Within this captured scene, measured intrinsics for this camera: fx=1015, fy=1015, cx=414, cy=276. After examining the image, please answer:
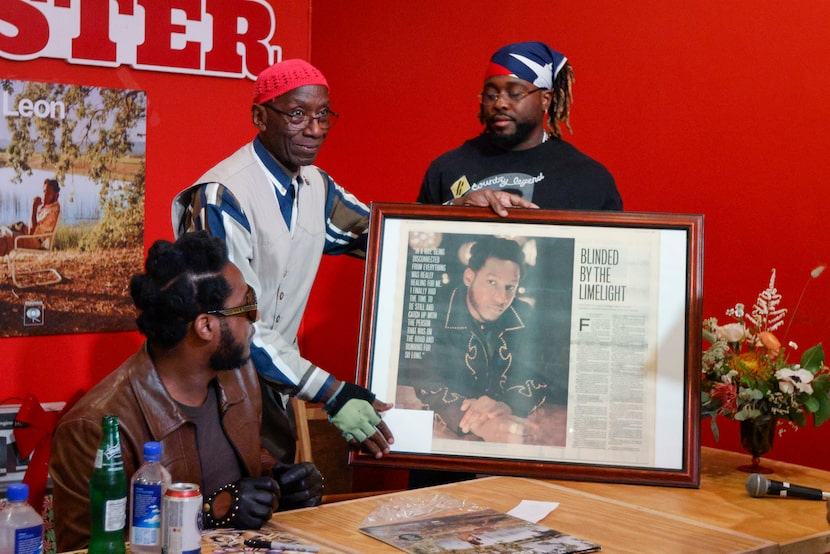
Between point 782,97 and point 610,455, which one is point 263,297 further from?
point 782,97

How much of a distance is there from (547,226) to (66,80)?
213 centimetres

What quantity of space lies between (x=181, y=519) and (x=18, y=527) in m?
0.26

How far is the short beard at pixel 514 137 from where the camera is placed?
115 inches

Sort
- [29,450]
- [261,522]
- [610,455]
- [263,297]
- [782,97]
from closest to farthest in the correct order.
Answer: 1. [261,522]
2. [610,455]
3. [263,297]
4. [782,97]
5. [29,450]

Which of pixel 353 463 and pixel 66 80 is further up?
pixel 66 80

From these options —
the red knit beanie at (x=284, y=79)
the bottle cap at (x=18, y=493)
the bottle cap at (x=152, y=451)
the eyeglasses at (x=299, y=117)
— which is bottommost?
the bottle cap at (x=18, y=493)

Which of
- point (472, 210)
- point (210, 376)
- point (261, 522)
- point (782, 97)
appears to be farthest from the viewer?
point (782, 97)

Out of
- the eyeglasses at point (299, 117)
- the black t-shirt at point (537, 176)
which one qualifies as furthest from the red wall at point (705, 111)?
the eyeglasses at point (299, 117)

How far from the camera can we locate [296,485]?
2.36 meters

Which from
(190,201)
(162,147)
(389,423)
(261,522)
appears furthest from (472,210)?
(162,147)

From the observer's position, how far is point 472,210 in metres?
2.61

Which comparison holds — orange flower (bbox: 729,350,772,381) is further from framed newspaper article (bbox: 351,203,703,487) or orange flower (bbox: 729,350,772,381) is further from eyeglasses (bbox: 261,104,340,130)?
eyeglasses (bbox: 261,104,340,130)

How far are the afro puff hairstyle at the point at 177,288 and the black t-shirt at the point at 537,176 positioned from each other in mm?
960

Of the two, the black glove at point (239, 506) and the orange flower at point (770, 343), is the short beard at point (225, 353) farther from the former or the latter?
the orange flower at point (770, 343)
